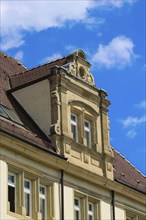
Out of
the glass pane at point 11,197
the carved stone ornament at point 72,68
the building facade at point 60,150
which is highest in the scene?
the carved stone ornament at point 72,68

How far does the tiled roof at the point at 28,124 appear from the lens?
128ft

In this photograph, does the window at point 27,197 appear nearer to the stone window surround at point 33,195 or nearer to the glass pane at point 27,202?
the glass pane at point 27,202

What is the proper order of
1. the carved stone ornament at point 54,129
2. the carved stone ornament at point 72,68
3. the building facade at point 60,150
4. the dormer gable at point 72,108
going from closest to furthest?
the building facade at point 60,150, the carved stone ornament at point 54,129, the dormer gable at point 72,108, the carved stone ornament at point 72,68

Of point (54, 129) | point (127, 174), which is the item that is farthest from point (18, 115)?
point (127, 174)

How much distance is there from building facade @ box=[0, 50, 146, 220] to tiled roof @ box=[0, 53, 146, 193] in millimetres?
62

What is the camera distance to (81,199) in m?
41.5

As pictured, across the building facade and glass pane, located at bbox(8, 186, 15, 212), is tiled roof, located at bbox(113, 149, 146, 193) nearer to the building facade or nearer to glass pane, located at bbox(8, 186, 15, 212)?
the building facade

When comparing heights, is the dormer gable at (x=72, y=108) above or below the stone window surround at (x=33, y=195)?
above

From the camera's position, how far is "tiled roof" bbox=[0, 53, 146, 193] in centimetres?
3888

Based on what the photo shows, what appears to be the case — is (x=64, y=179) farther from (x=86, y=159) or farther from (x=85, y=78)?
(x=85, y=78)

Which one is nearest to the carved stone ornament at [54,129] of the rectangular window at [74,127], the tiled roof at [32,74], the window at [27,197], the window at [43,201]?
the rectangular window at [74,127]

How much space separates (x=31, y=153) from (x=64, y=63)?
24.0 ft

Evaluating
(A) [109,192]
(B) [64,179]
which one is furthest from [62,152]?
(A) [109,192]

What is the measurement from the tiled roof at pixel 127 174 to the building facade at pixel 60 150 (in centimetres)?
8
